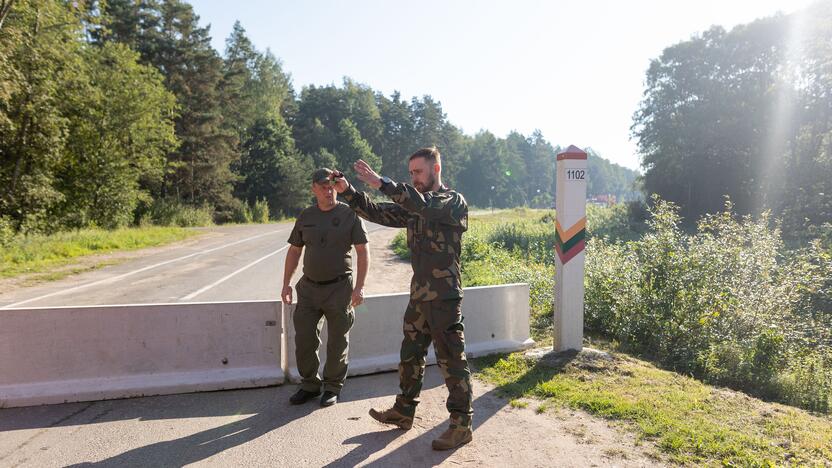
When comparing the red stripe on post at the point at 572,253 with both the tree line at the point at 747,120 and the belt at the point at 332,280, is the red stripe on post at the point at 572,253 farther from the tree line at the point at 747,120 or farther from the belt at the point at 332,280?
the tree line at the point at 747,120

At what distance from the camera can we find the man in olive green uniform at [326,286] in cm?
431

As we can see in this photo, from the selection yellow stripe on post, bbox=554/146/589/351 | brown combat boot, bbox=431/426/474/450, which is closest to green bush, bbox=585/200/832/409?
yellow stripe on post, bbox=554/146/589/351

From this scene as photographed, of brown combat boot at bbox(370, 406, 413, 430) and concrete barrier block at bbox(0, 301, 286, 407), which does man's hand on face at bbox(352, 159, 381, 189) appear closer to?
brown combat boot at bbox(370, 406, 413, 430)

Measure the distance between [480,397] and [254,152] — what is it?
4972 centimetres

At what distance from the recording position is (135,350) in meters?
4.58

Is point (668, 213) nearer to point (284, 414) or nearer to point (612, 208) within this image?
point (284, 414)

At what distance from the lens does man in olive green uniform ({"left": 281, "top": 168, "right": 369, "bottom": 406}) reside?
4309mm

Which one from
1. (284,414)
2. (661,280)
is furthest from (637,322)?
(284,414)

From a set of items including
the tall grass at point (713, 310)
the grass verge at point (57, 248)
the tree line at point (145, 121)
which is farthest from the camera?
the tree line at point (145, 121)

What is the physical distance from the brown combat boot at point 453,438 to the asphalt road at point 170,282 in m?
6.74

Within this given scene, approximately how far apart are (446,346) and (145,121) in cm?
2957

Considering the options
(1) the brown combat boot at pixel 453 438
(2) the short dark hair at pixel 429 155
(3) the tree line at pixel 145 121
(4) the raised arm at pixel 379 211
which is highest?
(3) the tree line at pixel 145 121

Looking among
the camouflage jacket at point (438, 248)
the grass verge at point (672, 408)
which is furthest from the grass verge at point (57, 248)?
the grass verge at point (672, 408)

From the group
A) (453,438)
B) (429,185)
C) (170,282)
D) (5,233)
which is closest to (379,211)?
(429,185)
